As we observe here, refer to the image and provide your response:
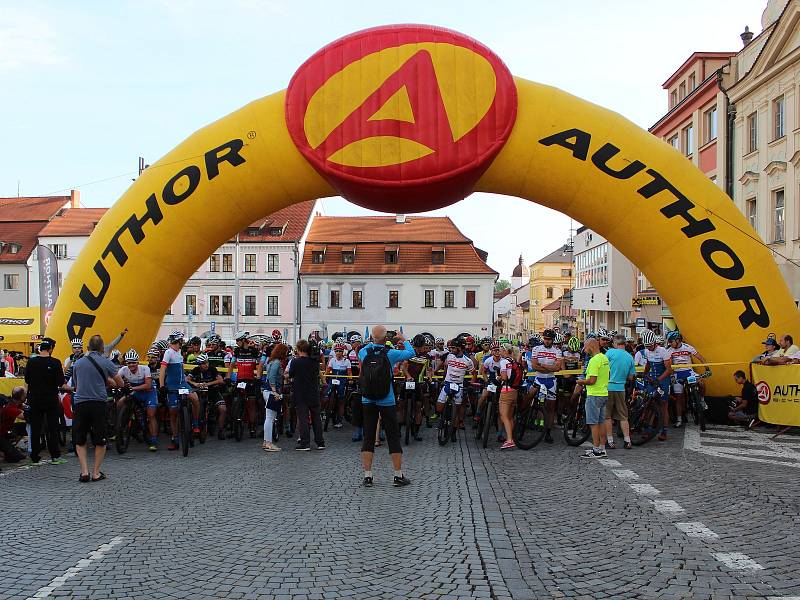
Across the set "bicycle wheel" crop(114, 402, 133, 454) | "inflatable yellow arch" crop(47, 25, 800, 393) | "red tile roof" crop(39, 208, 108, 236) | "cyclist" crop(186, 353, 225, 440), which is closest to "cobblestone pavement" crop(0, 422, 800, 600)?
"bicycle wheel" crop(114, 402, 133, 454)

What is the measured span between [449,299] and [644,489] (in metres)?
47.7

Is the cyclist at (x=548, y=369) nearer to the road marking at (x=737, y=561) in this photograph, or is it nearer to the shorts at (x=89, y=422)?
the road marking at (x=737, y=561)

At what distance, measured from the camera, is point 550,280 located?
11088 cm

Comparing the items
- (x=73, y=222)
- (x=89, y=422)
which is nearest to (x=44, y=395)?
(x=89, y=422)

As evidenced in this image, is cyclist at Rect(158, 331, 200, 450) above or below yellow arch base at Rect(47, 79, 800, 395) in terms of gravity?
below

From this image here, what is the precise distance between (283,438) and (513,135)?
22.2 ft

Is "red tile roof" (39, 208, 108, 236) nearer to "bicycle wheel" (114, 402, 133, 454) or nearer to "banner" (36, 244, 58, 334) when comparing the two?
"banner" (36, 244, 58, 334)

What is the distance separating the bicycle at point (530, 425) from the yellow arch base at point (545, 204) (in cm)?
390

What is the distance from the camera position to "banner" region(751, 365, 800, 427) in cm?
1162

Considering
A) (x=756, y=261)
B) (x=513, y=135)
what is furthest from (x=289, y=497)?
(x=756, y=261)

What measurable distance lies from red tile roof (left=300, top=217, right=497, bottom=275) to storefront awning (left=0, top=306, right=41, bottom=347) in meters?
31.8

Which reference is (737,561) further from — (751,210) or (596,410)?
(751,210)

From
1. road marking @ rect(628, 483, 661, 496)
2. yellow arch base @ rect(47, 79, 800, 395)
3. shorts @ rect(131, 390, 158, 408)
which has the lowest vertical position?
road marking @ rect(628, 483, 661, 496)

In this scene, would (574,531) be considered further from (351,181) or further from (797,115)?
(797,115)
